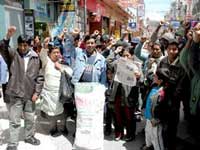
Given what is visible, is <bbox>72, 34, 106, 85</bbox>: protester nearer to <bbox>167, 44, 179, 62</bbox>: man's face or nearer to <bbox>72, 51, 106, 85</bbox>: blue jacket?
<bbox>72, 51, 106, 85</bbox>: blue jacket

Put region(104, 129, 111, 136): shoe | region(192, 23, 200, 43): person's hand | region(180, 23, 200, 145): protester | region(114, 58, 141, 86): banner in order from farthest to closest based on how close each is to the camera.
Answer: region(104, 129, 111, 136): shoe → region(114, 58, 141, 86): banner → region(180, 23, 200, 145): protester → region(192, 23, 200, 43): person's hand

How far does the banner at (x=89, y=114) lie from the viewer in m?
4.48

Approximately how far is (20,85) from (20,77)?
0.38 feet

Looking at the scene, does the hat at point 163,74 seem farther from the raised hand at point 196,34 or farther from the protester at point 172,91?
the raised hand at point 196,34

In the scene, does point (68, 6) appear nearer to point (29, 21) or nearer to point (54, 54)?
point (29, 21)

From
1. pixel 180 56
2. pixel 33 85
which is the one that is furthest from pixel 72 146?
pixel 180 56

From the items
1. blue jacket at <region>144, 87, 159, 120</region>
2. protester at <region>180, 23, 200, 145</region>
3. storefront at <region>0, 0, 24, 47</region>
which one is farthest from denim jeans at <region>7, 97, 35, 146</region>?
storefront at <region>0, 0, 24, 47</region>

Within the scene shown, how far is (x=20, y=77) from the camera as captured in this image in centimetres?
459

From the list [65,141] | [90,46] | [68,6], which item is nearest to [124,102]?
[90,46]

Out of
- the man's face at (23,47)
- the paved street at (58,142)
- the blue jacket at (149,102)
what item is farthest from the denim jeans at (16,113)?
the blue jacket at (149,102)

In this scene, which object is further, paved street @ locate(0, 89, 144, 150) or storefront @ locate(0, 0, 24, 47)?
storefront @ locate(0, 0, 24, 47)

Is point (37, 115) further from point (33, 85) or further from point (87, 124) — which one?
point (87, 124)

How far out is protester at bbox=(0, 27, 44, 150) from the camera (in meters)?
4.56

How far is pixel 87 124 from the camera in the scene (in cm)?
454
